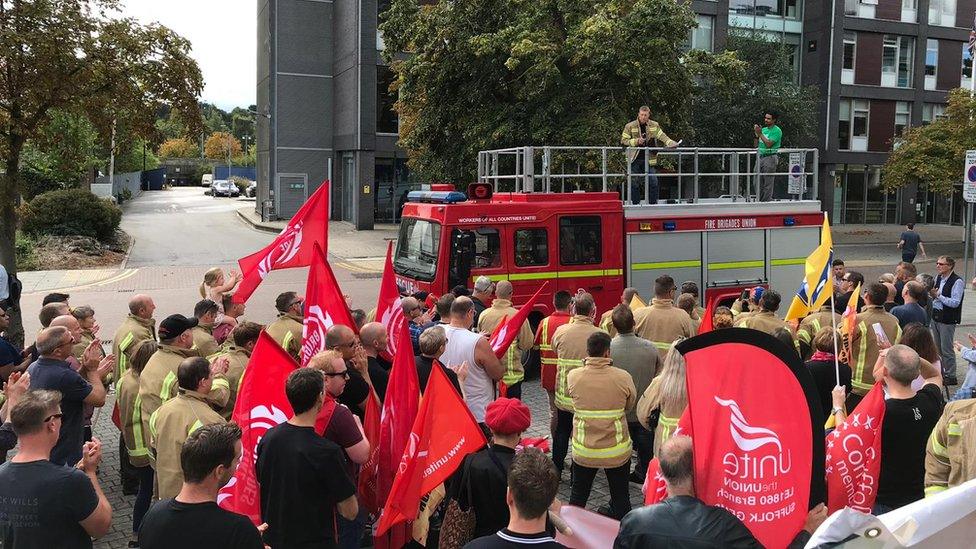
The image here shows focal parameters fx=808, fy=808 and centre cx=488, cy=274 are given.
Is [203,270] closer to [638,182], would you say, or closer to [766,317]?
[638,182]

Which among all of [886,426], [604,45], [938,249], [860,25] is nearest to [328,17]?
[604,45]

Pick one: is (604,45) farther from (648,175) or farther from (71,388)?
(71,388)

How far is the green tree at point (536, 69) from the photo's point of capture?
62.8ft

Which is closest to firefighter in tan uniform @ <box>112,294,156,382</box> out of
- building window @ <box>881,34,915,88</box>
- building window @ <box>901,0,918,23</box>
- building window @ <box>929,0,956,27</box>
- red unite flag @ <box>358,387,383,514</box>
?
red unite flag @ <box>358,387,383,514</box>

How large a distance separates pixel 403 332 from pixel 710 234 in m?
8.74

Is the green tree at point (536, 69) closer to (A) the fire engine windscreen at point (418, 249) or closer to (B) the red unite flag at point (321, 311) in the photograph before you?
A: (A) the fire engine windscreen at point (418, 249)

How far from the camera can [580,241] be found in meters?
12.2

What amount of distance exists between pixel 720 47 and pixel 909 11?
12.7 metres

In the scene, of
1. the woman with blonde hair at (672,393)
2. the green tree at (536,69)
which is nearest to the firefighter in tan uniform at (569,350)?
the woman with blonde hair at (672,393)

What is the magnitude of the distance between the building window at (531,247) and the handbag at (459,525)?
293 inches

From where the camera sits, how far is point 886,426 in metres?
4.98

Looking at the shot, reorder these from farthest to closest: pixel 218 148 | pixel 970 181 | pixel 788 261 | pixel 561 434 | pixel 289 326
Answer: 1. pixel 218 148
2. pixel 970 181
3. pixel 788 261
4. pixel 289 326
5. pixel 561 434

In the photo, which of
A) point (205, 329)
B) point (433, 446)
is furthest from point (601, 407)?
point (205, 329)

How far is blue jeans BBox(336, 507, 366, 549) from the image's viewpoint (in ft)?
16.6
